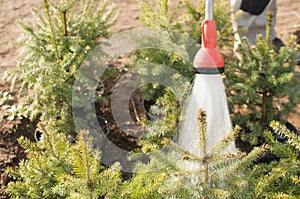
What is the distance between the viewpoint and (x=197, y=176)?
174 centimetres

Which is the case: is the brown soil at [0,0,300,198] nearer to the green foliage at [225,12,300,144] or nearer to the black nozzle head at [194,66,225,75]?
the green foliage at [225,12,300,144]

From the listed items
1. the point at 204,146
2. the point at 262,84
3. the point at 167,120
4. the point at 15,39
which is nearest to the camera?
the point at 204,146

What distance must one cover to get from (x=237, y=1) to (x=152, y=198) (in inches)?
85.4

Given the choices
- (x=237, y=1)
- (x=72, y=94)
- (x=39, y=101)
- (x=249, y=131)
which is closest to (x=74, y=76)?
(x=72, y=94)

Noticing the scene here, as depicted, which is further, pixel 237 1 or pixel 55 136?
pixel 237 1

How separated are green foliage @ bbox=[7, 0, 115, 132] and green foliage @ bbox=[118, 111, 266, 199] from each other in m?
0.91

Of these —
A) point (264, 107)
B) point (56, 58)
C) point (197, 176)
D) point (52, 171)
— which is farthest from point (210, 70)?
point (56, 58)

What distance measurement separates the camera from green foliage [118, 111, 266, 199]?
1.57m

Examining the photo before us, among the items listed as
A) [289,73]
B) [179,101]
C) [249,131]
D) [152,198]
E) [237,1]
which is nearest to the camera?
[152,198]

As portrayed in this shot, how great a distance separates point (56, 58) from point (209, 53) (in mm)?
1044

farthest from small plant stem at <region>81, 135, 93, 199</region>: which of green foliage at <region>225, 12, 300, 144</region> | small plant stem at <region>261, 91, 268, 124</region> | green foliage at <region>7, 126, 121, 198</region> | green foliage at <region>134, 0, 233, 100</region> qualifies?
small plant stem at <region>261, 91, 268, 124</region>

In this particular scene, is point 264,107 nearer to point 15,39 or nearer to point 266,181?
point 266,181

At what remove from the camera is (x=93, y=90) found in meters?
2.69

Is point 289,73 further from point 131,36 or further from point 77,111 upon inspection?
point 77,111
